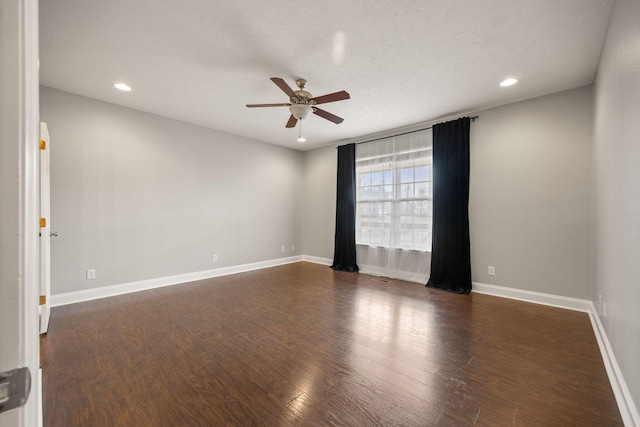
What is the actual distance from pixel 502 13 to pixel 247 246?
197 inches

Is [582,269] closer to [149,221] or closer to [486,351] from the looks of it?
[486,351]

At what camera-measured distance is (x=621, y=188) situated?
6.06ft

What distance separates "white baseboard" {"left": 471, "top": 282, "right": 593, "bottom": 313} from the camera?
324cm

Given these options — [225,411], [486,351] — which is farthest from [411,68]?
[225,411]

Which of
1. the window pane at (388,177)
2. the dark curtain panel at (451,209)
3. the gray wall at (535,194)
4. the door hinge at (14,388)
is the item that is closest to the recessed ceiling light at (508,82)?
the gray wall at (535,194)

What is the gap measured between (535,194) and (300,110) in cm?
330

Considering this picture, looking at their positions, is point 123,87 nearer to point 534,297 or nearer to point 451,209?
point 451,209

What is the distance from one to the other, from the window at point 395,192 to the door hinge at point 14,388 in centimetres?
467

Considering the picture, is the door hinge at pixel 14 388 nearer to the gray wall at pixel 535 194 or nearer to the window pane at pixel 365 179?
the gray wall at pixel 535 194

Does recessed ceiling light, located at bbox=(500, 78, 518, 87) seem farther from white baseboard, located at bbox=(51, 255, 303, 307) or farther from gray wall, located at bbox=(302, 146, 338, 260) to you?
white baseboard, located at bbox=(51, 255, 303, 307)

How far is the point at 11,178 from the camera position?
450 millimetres

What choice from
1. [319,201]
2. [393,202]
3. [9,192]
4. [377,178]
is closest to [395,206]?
[393,202]

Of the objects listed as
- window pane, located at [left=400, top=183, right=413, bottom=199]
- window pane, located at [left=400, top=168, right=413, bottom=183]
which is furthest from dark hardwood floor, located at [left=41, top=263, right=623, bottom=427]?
window pane, located at [left=400, top=168, right=413, bottom=183]

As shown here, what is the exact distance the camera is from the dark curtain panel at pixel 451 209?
4055 mm
